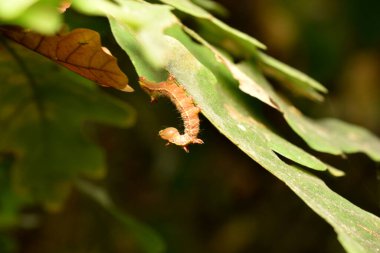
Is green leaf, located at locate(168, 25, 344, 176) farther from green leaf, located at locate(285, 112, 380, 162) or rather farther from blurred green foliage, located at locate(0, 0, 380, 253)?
blurred green foliage, located at locate(0, 0, 380, 253)

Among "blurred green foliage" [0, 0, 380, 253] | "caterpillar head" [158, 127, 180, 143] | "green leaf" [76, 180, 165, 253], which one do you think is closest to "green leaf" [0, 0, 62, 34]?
"caterpillar head" [158, 127, 180, 143]

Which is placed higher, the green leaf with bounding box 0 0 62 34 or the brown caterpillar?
the green leaf with bounding box 0 0 62 34

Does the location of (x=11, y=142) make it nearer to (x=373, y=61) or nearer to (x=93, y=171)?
(x=93, y=171)

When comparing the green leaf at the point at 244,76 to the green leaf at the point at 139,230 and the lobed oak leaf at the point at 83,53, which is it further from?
the green leaf at the point at 139,230

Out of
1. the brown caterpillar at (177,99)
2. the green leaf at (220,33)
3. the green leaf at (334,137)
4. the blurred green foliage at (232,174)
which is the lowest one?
the blurred green foliage at (232,174)

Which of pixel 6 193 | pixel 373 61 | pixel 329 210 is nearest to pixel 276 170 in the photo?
pixel 329 210

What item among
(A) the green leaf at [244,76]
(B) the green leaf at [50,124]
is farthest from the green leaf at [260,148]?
(B) the green leaf at [50,124]
